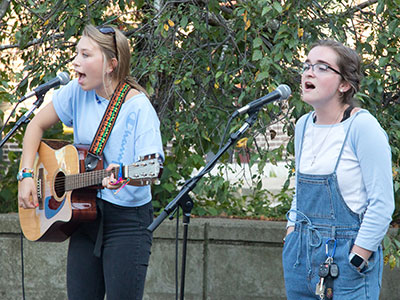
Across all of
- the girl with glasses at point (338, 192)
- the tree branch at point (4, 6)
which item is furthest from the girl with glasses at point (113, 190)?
the tree branch at point (4, 6)

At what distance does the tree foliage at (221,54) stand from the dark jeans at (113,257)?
4.72ft

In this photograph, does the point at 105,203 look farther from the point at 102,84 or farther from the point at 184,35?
the point at 184,35

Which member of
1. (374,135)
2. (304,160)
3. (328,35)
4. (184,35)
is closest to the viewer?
(374,135)

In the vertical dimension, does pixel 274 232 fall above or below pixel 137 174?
below

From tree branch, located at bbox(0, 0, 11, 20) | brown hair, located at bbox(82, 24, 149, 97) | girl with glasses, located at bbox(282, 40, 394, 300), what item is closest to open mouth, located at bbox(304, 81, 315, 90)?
girl with glasses, located at bbox(282, 40, 394, 300)

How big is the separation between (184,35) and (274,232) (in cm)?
176

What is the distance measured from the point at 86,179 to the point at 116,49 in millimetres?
653

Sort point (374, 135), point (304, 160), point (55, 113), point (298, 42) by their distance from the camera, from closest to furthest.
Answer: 1. point (374, 135)
2. point (304, 160)
3. point (55, 113)
4. point (298, 42)

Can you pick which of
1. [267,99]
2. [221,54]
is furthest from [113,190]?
[221,54]

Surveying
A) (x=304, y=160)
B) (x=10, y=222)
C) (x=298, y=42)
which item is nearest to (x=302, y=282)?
(x=304, y=160)

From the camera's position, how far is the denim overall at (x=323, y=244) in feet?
8.64

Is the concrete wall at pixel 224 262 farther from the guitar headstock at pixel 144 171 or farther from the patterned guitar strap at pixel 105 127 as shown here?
the guitar headstock at pixel 144 171

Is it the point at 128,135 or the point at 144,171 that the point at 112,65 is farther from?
the point at 144,171

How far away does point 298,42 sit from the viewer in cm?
432
